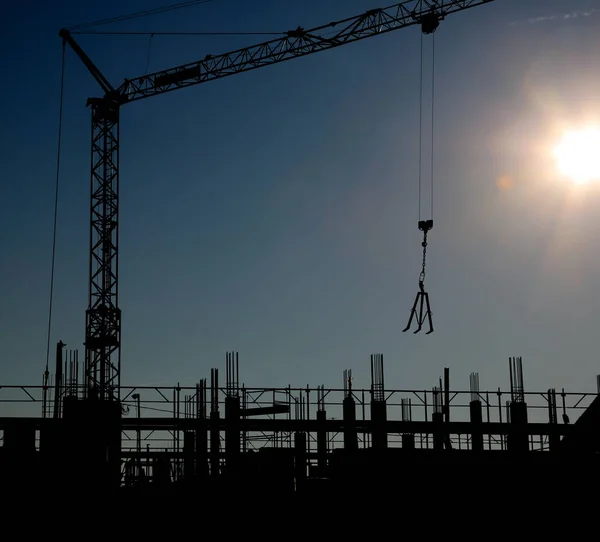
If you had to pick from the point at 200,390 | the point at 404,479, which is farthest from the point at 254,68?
the point at 404,479

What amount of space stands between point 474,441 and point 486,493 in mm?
9558

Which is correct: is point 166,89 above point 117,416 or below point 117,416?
above

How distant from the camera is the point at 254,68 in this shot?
145ft

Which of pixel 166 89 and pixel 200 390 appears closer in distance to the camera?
pixel 200 390

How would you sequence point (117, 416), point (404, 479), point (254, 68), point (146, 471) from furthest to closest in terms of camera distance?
point (254, 68) → point (146, 471) → point (117, 416) → point (404, 479)

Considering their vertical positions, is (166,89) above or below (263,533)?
above

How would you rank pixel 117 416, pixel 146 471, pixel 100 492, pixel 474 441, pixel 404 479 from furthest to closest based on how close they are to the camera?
pixel 146 471
pixel 474 441
pixel 117 416
pixel 100 492
pixel 404 479

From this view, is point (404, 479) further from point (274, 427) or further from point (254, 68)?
point (254, 68)

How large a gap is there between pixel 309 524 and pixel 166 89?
27913 mm

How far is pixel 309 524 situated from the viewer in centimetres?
2333

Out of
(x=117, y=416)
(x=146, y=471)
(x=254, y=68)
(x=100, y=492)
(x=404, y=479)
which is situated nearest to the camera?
(x=404, y=479)

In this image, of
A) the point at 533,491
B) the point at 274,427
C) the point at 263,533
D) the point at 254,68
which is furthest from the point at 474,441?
the point at 254,68

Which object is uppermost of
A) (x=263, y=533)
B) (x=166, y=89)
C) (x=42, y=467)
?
(x=166, y=89)

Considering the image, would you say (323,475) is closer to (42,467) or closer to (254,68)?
(42,467)
